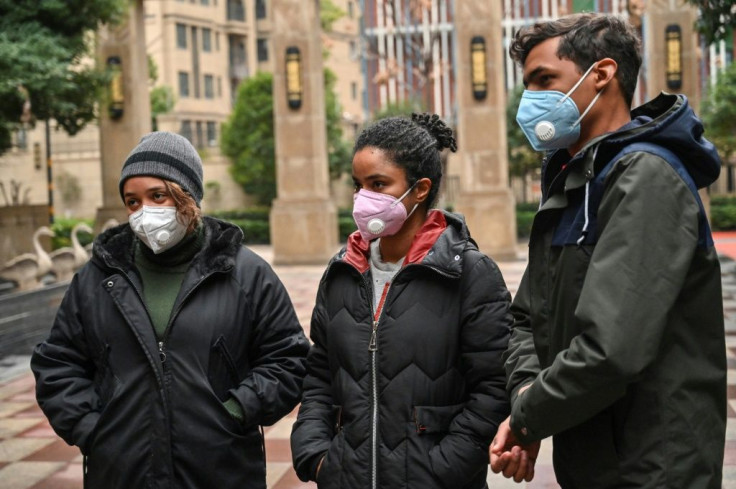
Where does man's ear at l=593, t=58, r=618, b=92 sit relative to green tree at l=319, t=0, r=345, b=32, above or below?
below

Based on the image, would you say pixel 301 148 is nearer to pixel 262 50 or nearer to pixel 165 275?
pixel 165 275

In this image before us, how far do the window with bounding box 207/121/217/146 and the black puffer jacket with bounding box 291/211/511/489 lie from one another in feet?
159

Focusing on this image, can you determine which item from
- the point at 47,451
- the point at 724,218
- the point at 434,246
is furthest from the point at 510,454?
the point at 724,218

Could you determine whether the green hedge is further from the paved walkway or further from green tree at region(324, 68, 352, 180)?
the paved walkway

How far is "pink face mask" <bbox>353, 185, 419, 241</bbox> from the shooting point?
125 inches

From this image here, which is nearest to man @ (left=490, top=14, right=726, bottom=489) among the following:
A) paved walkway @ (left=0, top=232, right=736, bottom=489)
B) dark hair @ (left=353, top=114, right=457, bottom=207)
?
dark hair @ (left=353, top=114, right=457, bottom=207)

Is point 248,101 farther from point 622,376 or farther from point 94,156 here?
point 622,376

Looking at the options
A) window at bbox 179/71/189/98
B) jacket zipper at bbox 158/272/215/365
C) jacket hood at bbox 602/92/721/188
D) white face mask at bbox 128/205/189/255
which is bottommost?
jacket zipper at bbox 158/272/215/365

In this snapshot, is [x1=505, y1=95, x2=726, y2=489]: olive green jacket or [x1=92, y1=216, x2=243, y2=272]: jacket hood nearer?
[x1=505, y1=95, x2=726, y2=489]: olive green jacket

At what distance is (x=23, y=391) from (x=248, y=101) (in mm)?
34114

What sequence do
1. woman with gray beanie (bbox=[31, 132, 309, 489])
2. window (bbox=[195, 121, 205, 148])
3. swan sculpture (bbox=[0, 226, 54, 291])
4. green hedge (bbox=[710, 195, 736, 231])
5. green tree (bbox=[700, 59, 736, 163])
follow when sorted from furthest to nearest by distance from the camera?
window (bbox=[195, 121, 205, 148]), green hedge (bbox=[710, 195, 736, 231]), green tree (bbox=[700, 59, 736, 163]), swan sculpture (bbox=[0, 226, 54, 291]), woman with gray beanie (bbox=[31, 132, 309, 489])

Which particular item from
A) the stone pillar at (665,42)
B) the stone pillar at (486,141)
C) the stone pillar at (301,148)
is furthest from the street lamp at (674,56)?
the stone pillar at (301,148)

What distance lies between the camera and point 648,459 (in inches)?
93.2

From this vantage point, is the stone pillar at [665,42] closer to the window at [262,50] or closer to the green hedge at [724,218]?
the green hedge at [724,218]
